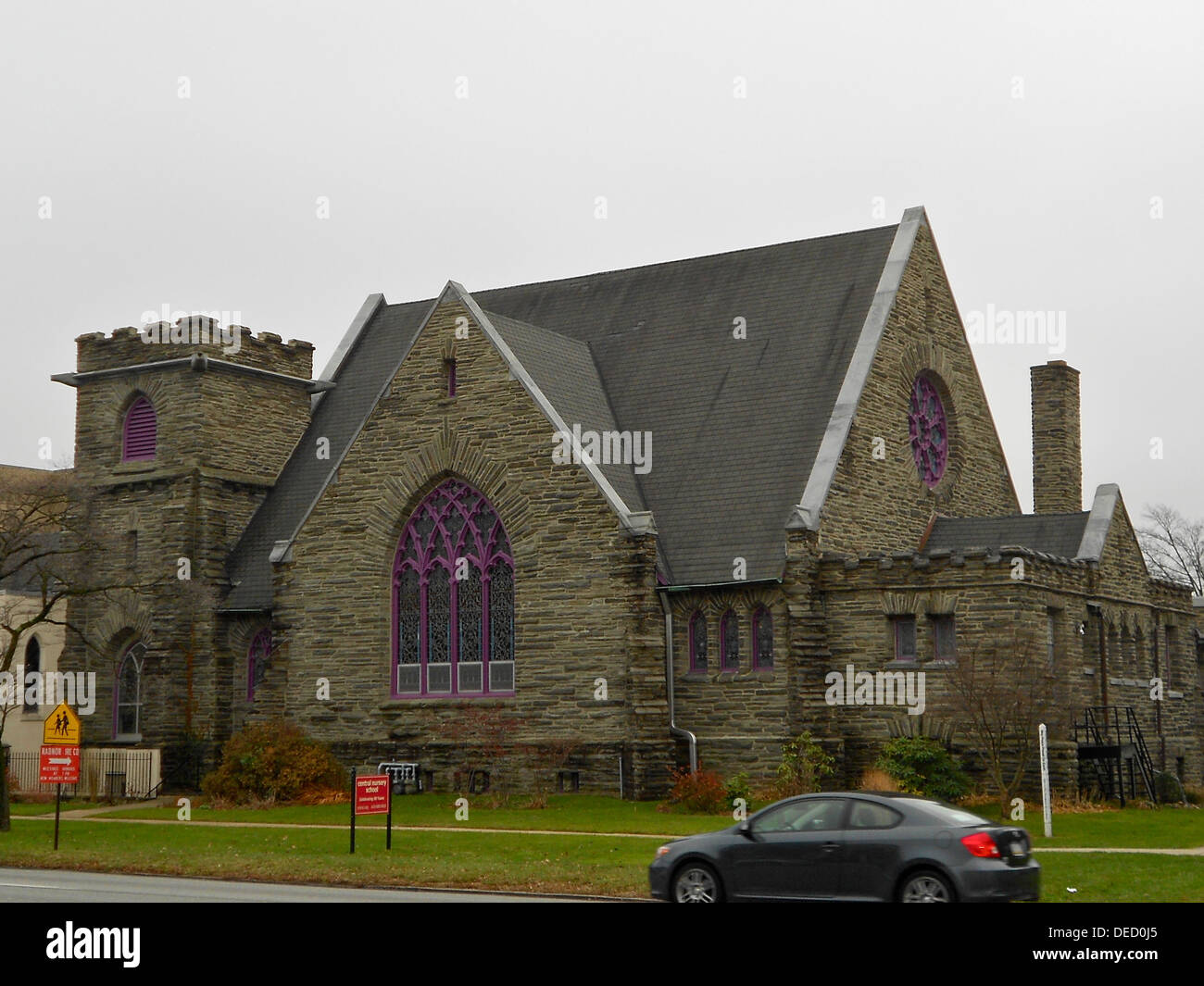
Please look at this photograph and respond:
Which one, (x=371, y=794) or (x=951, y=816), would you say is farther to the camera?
(x=371, y=794)

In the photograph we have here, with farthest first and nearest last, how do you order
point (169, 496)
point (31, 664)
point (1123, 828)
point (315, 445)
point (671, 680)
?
point (31, 664) → point (315, 445) → point (169, 496) → point (671, 680) → point (1123, 828)

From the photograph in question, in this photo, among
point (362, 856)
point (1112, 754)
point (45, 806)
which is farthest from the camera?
point (45, 806)

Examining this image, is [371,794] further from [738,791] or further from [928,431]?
[928,431]

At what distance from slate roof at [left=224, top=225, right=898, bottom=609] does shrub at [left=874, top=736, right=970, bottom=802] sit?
4.58m

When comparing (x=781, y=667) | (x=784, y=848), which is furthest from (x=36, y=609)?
(x=784, y=848)

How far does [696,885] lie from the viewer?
58.1ft

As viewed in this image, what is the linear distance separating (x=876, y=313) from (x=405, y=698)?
561 inches

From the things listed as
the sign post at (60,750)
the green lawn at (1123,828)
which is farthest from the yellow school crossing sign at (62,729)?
the green lawn at (1123,828)

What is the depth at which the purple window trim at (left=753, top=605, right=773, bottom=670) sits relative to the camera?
34938 mm

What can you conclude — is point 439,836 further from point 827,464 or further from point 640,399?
point 640,399

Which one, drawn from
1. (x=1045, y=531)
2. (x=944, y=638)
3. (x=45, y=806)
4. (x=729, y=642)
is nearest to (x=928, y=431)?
(x=1045, y=531)

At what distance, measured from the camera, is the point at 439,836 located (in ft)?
89.9

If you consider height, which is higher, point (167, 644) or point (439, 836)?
point (167, 644)

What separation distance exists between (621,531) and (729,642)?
3.43 metres
